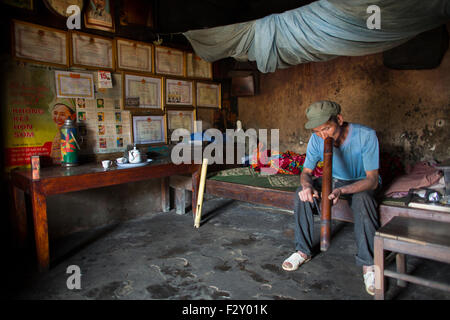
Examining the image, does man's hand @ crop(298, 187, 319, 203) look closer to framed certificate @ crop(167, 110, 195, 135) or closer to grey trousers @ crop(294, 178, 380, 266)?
grey trousers @ crop(294, 178, 380, 266)

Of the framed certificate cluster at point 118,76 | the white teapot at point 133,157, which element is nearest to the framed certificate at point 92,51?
the framed certificate cluster at point 118,76

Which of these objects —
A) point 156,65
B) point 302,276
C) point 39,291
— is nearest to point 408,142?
point 302,276

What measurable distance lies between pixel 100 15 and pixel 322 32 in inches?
91.8

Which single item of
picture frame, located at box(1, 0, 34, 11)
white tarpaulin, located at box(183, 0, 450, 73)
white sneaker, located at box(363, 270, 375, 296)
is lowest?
white sneaker, located at box(363, 270, 375, 296)

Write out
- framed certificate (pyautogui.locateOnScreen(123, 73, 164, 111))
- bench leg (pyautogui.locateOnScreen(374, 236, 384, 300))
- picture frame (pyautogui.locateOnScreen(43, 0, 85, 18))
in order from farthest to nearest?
framed certificate (pyautogui.locateOnScreen(123, 73, 164, 111)) → picture frame (pyautogui.locateOnScreen(43, 0, 85, 18)) → bench leg (pyautogui.locateOnScreen(374, 236, 384, 300))

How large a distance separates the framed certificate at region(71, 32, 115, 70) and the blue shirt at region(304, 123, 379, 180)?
243cm

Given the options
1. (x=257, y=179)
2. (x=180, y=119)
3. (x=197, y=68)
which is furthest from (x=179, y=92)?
(x=257, y=179)

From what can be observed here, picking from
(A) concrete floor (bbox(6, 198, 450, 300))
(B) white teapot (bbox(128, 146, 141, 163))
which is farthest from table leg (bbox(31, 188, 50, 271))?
(B) white teapot (bbox(128, 146, 141, 163))

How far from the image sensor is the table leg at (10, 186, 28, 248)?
2.74m

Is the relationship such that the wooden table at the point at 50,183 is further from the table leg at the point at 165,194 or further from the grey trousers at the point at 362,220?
the grey trousers at the point at 362,220

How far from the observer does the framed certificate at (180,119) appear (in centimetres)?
409

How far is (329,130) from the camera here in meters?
2.32

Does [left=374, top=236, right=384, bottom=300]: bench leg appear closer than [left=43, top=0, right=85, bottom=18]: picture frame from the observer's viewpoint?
Yes

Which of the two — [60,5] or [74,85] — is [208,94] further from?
[60,5]
